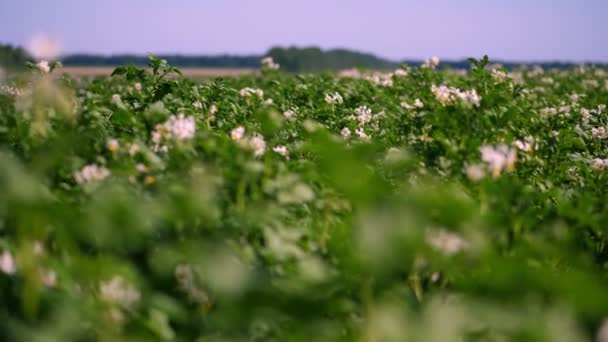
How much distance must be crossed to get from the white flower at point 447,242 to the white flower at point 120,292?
922mm

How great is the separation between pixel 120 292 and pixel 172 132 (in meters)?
0.84

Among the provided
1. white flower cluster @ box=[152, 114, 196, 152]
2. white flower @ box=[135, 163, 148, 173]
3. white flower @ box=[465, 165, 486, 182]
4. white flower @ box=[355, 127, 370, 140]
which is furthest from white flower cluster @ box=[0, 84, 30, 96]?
white flower @ box=[465, 165, 486, 182]

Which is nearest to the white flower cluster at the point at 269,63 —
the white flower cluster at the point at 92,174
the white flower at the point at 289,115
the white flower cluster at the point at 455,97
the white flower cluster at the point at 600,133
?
the white flower at the point at 289,115

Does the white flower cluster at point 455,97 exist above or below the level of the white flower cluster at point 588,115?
above

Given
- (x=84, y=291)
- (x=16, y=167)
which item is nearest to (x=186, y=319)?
(x=84, y=291)

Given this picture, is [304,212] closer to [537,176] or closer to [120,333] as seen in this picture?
[120,333]

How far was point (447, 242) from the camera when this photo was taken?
1.90 metres

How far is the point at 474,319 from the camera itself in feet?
5.45

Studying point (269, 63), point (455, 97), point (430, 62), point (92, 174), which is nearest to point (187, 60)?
point (269, 63)

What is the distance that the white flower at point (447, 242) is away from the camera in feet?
6.17

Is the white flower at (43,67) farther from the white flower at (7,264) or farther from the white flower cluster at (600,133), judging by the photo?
the white flower cluster at (600,133)

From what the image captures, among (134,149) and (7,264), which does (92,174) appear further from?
(7,264)

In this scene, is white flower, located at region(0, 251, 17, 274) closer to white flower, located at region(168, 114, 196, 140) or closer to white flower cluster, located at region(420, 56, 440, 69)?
white flower, located at region(168, 114, 196, 140)

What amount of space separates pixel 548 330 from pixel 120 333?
46.9 inches
